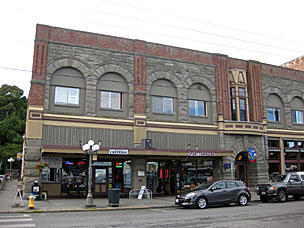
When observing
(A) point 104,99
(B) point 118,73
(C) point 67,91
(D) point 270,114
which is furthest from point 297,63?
(C) point 67,91

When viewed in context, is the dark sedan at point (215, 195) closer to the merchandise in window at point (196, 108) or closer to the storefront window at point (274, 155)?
the merchandise in window at point (196, 108)

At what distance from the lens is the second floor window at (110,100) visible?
22.1 meters

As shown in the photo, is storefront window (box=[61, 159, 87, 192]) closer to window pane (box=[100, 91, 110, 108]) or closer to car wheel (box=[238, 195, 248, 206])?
window pane (box=[100, 91, 110, 108])

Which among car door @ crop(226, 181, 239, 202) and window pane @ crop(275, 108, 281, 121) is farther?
window pane @ crop(275, 108, 281, 121)

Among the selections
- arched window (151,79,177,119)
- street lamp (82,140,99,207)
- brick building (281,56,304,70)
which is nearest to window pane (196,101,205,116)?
arched window (151,79,177,119)

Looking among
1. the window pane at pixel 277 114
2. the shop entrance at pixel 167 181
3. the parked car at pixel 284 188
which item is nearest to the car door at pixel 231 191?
the parked car at pixel 284 188

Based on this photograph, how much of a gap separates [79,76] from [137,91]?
428cm

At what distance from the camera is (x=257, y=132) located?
1011 inches

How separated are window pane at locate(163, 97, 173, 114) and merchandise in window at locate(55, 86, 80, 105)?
22.2 ft

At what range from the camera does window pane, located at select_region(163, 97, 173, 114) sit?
24.0m

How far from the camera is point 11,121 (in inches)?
2020

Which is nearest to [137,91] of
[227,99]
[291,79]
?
[227,99]

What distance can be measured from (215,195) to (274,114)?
1545 cm

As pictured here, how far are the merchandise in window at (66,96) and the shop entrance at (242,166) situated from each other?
1413cm
